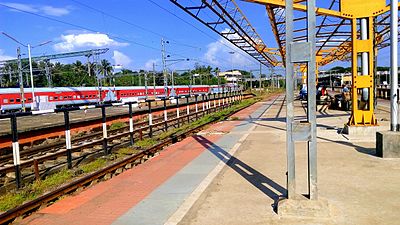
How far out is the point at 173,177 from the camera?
7258mm

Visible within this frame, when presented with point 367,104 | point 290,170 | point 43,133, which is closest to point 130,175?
point 290,170

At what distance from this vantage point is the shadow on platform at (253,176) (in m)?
5.82

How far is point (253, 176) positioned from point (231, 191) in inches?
43.0

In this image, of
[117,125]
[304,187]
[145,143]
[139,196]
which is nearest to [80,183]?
[139,196]

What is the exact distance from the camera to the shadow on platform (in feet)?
19.1

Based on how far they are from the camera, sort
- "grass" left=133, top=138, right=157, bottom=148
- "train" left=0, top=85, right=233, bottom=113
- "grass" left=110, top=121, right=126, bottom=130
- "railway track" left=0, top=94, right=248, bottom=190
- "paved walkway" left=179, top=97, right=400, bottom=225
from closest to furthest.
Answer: "paved walkway" left=179, top=97, right=400, bottom=225 → "railway track" left=0, top=94, right=248, bottom=190 → "grass" left=133, top=138, right=157, bottom=148 → "grass" left=110, top=121, right=126, bottom=130 → "train" left=0, top=85, right=233, bottom=113

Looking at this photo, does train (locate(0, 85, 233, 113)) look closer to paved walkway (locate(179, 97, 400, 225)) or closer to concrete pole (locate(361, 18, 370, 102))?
concrete pole (locate(361, 18, 370, 102))

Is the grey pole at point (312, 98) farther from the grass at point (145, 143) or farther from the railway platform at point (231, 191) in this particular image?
the grass at point (145, 143)

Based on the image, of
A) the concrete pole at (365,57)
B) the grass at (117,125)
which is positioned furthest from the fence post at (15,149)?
the grass at (117,125)

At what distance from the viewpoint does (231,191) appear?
6020 mm

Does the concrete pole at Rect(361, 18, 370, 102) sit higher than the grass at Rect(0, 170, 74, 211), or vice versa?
the concrete pole at Rect(361, 18, 370, 102)

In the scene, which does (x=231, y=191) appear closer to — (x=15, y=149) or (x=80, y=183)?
(x=80, y=183)

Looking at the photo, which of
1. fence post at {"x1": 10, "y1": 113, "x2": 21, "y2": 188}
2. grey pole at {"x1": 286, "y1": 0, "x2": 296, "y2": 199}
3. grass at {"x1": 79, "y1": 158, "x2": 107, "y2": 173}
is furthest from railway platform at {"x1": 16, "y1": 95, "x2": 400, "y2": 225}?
fence post at {"x1": 10, "y1": 113, "x2": 21, "y2": 188}

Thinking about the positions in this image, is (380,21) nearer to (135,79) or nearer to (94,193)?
(94,193)
